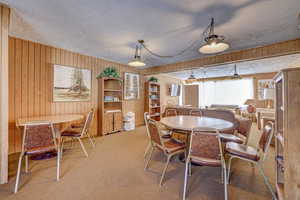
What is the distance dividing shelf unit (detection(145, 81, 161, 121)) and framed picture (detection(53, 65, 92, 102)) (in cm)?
242

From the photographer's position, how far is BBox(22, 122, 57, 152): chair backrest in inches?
68.0

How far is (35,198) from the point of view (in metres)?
1.55

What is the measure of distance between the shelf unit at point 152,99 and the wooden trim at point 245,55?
4.00ft

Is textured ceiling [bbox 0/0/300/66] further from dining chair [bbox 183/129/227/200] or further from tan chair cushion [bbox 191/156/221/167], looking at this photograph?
tan chair cushion [bbox 191/156/221/167]

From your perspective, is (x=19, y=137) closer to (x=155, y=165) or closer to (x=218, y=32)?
(x=155, y=165)

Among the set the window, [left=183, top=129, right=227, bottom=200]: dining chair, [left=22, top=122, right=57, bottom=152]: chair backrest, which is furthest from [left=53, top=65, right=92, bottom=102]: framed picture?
the window

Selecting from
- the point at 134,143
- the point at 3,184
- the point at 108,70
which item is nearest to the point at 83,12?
the point at 108,70

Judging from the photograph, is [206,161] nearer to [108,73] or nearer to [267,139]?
[267,139]

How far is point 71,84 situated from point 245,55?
15.8 feet

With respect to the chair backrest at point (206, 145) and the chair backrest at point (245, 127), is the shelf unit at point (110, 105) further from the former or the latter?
the chair backrest at point (245, 127)

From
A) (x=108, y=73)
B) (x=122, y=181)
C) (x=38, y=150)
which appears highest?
(x=108, y=73)

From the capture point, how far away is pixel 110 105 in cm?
477

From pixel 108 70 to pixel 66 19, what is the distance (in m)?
2.07

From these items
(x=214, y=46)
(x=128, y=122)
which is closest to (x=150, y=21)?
(x=214, y=46)
